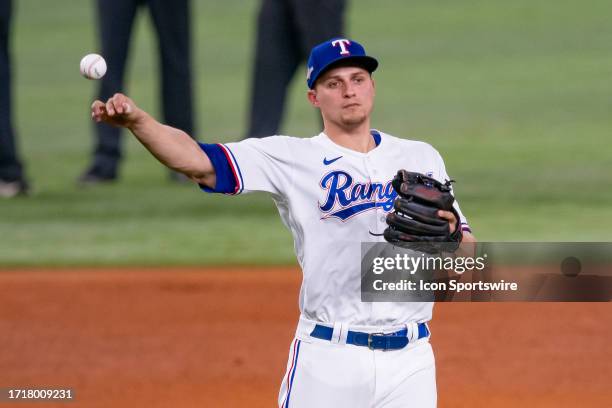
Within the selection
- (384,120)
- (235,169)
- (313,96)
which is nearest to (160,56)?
(384,120)

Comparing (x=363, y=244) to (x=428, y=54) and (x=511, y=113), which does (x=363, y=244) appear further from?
(x=428, y=54)

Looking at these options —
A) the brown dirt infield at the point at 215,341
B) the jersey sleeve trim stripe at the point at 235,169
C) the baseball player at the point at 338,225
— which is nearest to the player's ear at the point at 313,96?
the baseball player at the point at 338,225

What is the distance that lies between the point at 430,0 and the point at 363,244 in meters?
18.0

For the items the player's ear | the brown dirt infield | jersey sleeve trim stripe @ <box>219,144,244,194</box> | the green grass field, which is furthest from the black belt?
the green grass field

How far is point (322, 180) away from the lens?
403 cm

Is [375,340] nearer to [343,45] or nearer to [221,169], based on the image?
[221,169]

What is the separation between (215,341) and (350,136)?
9.81 feet

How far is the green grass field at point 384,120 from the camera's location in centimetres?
905

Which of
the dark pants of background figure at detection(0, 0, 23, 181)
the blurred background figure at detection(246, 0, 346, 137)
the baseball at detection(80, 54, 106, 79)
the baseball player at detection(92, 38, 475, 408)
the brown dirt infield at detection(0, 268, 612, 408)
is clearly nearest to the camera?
the baseball at detection(80, 54, 106, 79)

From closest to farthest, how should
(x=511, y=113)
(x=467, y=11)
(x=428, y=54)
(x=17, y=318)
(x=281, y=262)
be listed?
1. (x=17, y=318)
2. (x=281, y=262)
3. (x=511, y=113)
4. (x=428, y=54)
5. (x=467, y=11)

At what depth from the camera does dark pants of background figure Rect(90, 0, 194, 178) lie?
A: 998 centimetres

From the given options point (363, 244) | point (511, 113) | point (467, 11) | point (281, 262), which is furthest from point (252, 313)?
point (467, 11)

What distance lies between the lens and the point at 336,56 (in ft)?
13.3

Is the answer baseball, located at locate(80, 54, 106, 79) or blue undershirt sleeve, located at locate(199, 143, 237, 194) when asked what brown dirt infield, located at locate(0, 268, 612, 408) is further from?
baseball, located at locate(80, 54, 106, 79)
